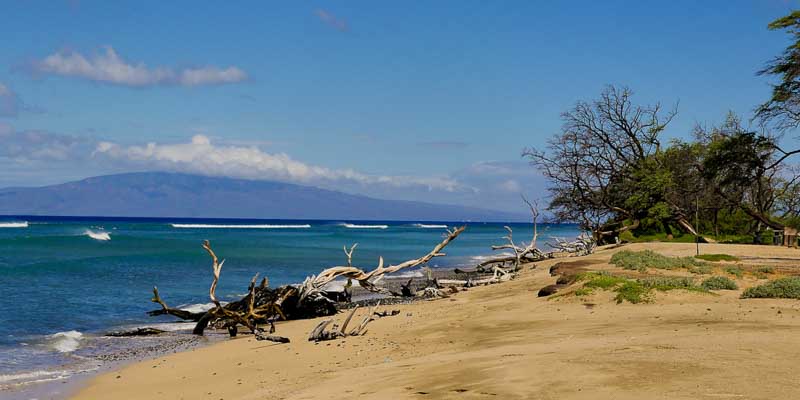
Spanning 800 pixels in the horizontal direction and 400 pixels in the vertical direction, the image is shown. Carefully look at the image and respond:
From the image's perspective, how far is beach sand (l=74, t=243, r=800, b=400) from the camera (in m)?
7.13

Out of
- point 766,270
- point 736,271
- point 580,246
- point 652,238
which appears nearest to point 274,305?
point 736,271

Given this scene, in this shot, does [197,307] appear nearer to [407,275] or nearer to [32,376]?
[32,376]


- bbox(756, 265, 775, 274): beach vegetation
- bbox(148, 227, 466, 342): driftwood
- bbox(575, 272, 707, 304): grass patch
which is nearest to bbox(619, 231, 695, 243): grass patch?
bbox(756, 265, 775, 274): beach vegetation

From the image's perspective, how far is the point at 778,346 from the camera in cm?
855

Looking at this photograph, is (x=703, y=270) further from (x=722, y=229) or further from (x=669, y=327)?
(x=722, y=229)

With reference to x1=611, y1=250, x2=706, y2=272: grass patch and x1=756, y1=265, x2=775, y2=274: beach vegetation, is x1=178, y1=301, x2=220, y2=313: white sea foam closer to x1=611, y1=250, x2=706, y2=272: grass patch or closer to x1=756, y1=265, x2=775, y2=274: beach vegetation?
x1=611, y1=250, x2=706, y2=272: grass patch

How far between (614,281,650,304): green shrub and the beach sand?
0.25m

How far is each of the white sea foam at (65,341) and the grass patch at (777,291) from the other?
14.7 m

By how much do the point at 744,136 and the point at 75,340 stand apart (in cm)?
2938

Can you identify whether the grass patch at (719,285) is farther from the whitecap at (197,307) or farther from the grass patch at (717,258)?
the whitecap at (197,307)

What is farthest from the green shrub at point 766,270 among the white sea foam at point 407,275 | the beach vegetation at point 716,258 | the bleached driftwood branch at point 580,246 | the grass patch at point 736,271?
the white sea foam at point 407,275

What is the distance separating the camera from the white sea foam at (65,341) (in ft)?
52.2

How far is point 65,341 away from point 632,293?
13039 mm

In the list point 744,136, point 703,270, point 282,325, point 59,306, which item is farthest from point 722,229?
point 59,306
